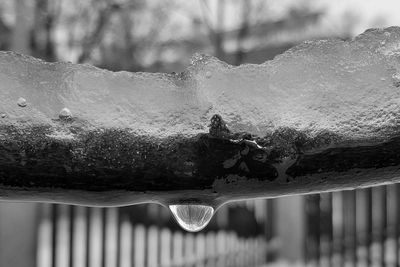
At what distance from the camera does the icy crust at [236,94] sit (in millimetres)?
441

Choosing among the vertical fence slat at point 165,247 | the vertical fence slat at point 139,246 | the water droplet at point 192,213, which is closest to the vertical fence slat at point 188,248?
the vertical fence slat at point 165,247

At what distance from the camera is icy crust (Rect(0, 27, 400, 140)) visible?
441mm

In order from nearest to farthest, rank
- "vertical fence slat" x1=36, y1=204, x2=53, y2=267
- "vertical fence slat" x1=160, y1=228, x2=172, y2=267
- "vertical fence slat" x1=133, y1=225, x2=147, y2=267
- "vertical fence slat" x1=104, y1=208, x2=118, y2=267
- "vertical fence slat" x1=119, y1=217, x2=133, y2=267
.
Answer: "vertical fence slat" x1=36, y1=204, x2=53, y2=267 → "vertical fence slat" x1=104, y1=208, x2=118, y2=267 → "vertical fence slat" x1=119, y1=217, x2=133, y2=267 → "vertical fence slat" x1=133, y1=225, x2=147, y2=267 → "vertical fence slat" x1=160, y1=228, x2=172, y2=267

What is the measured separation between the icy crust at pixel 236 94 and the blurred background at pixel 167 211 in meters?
2.12

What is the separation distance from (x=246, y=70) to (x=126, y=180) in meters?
0.13

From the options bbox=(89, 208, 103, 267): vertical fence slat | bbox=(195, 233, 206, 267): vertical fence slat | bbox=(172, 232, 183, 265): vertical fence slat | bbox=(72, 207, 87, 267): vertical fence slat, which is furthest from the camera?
bbox=(195, 233, 206, 267): vertical fence slat

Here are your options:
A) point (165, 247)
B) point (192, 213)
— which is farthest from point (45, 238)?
point (192, 213)

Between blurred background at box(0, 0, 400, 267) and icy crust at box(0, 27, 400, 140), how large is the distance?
2119 mm

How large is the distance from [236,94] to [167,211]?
3.55 m

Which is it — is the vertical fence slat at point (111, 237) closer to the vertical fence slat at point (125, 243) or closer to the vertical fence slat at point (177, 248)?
the vertical fence slat at point (125, 243)

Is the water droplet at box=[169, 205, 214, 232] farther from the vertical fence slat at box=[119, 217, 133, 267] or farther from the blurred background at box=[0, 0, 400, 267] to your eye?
the vertical fence slat at box=[119, 217, 133, 267]

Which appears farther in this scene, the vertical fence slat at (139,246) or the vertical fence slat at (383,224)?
the vertical fence slat at (383,224)

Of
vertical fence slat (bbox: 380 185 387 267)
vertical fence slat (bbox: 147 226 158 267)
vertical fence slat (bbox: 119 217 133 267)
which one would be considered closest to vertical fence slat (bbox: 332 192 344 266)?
vertical fence slat (bbox: 380 185 387 267)

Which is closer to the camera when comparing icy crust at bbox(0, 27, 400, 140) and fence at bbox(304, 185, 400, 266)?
icy crust at bbox(0, 27, 400, 140)
